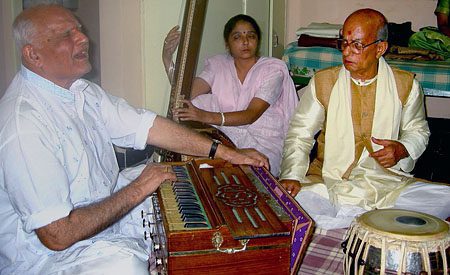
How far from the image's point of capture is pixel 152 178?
219 centimetres

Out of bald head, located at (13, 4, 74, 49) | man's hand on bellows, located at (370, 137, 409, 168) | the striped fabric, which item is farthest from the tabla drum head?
Result: bald head, located at (13, 4, 74, 49)

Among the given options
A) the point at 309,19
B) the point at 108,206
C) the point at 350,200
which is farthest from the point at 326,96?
the point at 309,19

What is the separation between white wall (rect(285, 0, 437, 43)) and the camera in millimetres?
5711

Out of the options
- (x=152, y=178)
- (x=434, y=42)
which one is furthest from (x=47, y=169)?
(x=434, y=42)

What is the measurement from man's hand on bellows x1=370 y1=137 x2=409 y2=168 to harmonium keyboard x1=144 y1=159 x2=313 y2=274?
2.77 feet

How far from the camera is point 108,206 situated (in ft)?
6.72

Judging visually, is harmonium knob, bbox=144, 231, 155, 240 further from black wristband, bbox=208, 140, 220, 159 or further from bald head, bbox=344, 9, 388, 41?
bald head, bbox=344, 9, 388, 41

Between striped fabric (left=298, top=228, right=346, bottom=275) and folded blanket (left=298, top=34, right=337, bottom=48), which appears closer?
striped fabric (left=298, top=228, right=346, bottom=275)

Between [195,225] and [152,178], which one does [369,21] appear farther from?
[195,225]

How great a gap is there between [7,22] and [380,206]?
8.24ft

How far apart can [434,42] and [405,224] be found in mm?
3204

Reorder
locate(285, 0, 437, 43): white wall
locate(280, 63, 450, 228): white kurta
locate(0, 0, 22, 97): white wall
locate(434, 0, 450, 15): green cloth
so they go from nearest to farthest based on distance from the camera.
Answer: locate(280, 63, 450, 228): white kurta, locate(0, 0, 22, 97): white wall, locate(434, 0, 450, 15): green cloth, locate(285, 0, 437, 43): white wall

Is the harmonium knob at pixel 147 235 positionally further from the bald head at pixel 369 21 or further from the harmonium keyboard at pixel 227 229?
the bald head at pixel 369 21

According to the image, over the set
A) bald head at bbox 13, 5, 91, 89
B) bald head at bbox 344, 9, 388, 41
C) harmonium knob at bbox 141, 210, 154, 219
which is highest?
→ bald head at bbox 344, 9, 388, 41
